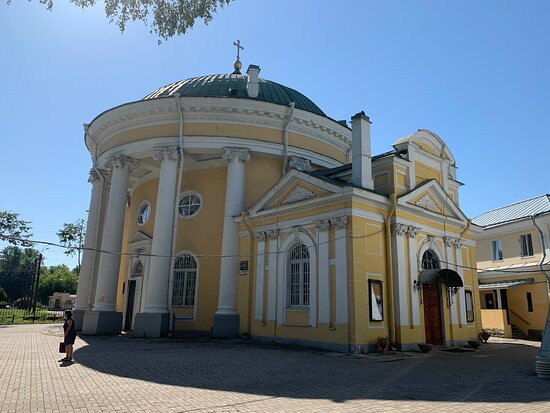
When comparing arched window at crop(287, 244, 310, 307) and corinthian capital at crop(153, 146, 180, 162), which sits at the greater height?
corinthian capital at crop(153, 146, 180, 162)

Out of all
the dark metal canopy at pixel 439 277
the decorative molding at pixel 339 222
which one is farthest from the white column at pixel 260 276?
the dark metal canopy at pixel 439 277

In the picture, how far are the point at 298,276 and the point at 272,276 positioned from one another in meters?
1.13

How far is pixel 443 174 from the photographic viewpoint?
62.4 feet

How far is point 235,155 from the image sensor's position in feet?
63.1

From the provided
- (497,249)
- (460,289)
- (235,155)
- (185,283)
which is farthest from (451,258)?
(185,283)

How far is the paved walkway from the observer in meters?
6.65

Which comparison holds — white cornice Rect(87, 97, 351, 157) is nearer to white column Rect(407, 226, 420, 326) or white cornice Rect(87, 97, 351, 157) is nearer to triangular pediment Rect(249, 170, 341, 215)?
triangular pediment Rect(249, 170, 341, 215)

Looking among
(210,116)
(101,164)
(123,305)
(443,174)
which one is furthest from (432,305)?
(101,164)

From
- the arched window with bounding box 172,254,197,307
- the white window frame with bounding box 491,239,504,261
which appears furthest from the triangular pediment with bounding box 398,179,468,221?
the white window frame with bounding box 491,239,504,261

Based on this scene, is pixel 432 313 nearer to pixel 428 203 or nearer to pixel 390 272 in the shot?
pixel 390 272

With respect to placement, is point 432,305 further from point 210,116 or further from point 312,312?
point 210,116

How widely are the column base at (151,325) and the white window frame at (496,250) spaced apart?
20.8 m

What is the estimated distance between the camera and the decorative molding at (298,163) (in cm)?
2011

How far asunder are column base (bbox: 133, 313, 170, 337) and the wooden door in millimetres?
10119
